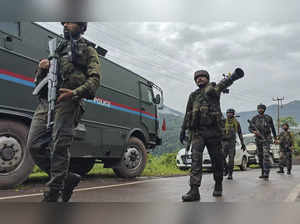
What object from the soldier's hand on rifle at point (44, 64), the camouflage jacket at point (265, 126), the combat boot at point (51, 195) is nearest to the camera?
the combat boot at point (51, 195)

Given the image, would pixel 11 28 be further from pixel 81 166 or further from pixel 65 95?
pixel 81 166

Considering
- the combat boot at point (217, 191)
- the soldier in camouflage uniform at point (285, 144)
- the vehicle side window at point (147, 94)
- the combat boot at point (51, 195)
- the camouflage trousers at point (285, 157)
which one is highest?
the vehicle side window at point (147, 94)

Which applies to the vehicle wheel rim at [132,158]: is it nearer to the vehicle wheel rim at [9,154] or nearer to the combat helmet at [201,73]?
the vehicle wheel rim at [9,154]

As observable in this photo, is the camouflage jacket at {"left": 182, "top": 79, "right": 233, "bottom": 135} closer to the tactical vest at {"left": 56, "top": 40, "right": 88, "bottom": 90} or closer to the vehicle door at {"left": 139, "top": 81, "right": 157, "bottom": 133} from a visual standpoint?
the tactical vest at {"left": 56, "top": 40, "right": 88, "bottom": 90}

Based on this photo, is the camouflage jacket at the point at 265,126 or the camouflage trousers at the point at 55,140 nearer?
the camouflage trousers at the point at 55,140

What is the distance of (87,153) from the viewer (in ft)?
20.1

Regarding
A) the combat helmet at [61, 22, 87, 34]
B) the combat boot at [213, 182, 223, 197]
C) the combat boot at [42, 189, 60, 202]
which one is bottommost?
the combat boot at [213, 182, 223, 197]

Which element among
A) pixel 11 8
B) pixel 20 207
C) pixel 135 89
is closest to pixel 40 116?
pixel 20 207

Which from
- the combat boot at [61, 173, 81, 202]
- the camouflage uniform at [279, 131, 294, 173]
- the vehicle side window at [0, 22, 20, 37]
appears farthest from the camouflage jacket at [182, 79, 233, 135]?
the camouflage uniform at [279, 131, 294, 173]

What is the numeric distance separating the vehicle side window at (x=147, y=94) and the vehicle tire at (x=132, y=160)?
115 cm

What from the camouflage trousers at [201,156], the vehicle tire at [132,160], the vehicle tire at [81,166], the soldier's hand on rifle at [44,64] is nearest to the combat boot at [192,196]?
the camouflage trousers at [201,156]

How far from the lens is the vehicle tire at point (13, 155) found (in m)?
4.84

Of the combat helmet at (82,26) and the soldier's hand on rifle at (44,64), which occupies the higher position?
the combat helmet at (82,26)

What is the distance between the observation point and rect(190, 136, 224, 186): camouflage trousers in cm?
409
